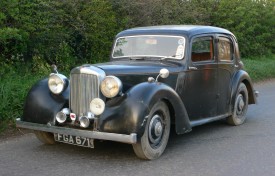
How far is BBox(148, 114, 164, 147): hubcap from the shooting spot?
555 centimetres

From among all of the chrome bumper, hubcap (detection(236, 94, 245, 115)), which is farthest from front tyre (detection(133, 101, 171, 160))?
hubcap (detection(236, 94, 245, 115))

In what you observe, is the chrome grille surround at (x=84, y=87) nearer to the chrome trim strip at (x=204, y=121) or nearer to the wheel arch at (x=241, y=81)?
the chrome trim strip at (x=204, y=121)

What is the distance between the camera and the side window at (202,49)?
677cm

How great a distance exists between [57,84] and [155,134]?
1.49m

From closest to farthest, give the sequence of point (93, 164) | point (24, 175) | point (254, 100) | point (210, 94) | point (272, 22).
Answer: point (24, 175)
point (93, 164)
point (210, 94)
point (254, 100)
point (272, 22)

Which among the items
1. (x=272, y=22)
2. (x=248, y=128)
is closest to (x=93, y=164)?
(x=248, y=128)

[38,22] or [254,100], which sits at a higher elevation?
[38,22]

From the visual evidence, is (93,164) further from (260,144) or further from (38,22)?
(38,22)

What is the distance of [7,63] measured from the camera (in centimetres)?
945

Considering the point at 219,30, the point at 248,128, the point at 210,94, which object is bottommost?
the point at 248,128

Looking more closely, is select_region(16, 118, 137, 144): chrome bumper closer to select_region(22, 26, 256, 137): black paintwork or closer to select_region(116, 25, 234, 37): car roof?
select_region(22, 26, 256, 137): black paintwork

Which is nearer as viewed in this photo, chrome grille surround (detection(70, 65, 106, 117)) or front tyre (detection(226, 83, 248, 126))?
chrome grille surround (detection(70, 65, 106, 117))

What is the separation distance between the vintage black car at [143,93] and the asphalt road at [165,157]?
249mm

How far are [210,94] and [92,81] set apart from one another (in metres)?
2.31
